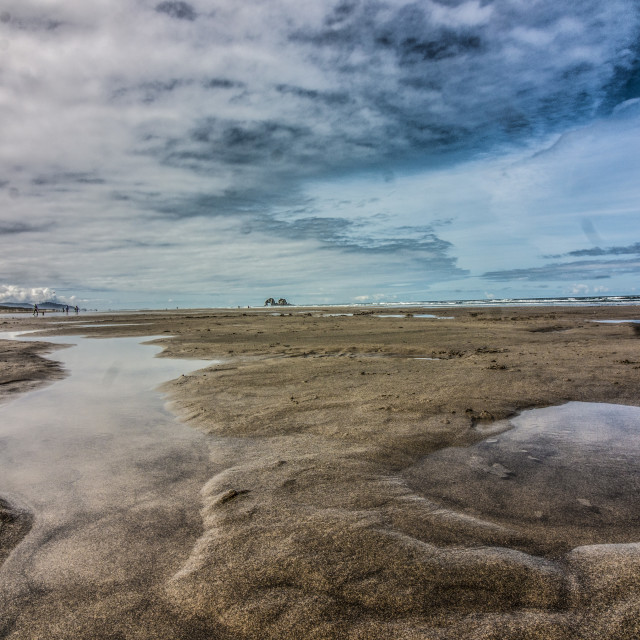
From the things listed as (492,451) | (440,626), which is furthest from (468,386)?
(440,626)

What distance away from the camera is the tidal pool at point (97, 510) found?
103 inches

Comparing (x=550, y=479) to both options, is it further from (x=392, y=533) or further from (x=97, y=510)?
(x=97, y=510)

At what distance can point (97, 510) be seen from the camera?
395cm

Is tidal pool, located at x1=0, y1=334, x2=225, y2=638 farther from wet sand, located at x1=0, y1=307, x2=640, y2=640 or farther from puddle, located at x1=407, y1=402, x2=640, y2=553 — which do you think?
puddle, located at x1=407, y1=402, x2=640, y2=553

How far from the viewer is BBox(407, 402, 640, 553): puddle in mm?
3584

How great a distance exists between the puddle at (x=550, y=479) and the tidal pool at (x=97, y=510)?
2.58 metres

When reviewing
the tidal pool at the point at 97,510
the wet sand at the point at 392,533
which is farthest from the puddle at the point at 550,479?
the tidal pool at the point at 97,510

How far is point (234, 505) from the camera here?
3.96m

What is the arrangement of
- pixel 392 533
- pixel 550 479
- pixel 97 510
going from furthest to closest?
pixel 550 479
pixel 97 510
pixel 392 533

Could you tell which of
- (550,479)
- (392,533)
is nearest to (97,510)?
(392,533)

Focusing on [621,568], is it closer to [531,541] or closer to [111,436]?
[531,541]

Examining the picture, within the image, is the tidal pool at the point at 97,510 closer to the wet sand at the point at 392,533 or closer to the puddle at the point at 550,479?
the wet sand at the point at 392,533

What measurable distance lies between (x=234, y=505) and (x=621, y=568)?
3.11 meters

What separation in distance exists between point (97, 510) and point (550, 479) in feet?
15.3
